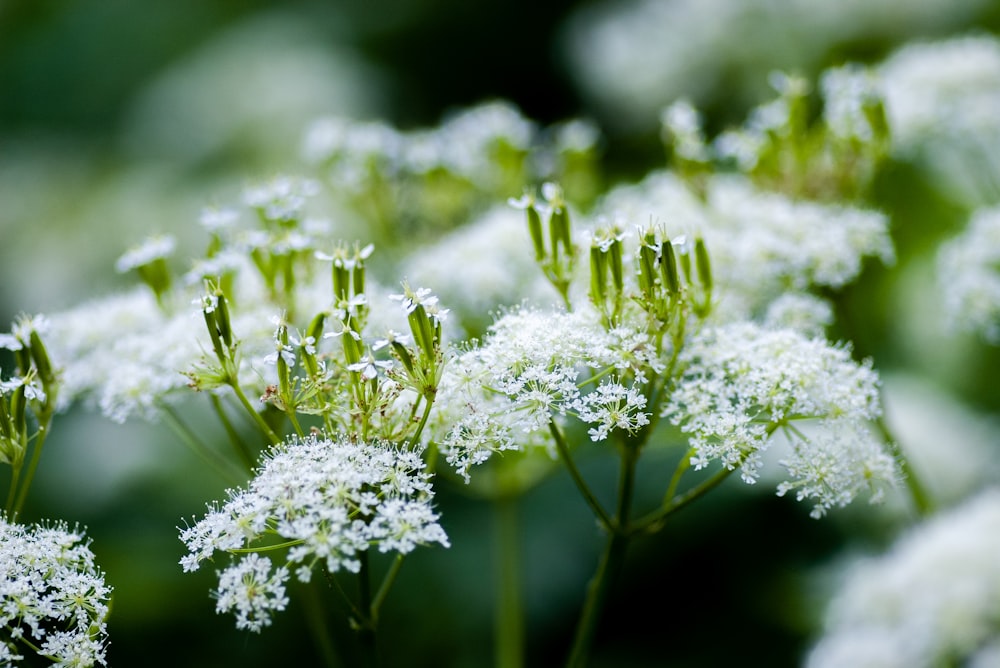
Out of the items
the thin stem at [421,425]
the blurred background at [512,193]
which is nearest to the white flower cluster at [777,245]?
the blurred background at [512,193]

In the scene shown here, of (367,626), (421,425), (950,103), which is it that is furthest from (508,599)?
(950,103)

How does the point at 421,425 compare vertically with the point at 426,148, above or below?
below

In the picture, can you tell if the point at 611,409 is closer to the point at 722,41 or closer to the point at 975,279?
the point at 975,279

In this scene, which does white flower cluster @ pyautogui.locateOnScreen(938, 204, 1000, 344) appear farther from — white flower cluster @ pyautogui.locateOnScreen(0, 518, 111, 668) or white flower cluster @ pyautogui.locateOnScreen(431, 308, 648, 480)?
white flower cluster @ pyautogui.locateOnScreen(0, 518, 111, 668)

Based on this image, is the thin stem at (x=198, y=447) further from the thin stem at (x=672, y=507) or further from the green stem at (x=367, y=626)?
the thin stem at (x=672, y=507)

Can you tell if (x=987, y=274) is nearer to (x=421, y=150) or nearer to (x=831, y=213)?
(x=831, y=213)

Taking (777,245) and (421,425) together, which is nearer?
(421,425)

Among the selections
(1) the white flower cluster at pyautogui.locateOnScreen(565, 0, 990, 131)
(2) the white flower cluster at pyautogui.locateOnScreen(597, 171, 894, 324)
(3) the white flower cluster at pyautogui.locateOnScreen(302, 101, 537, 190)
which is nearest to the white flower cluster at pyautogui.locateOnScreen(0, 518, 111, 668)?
(2) the white flower cluster at pyautogui.locateOnScreen(597, 171, 894, 324)
